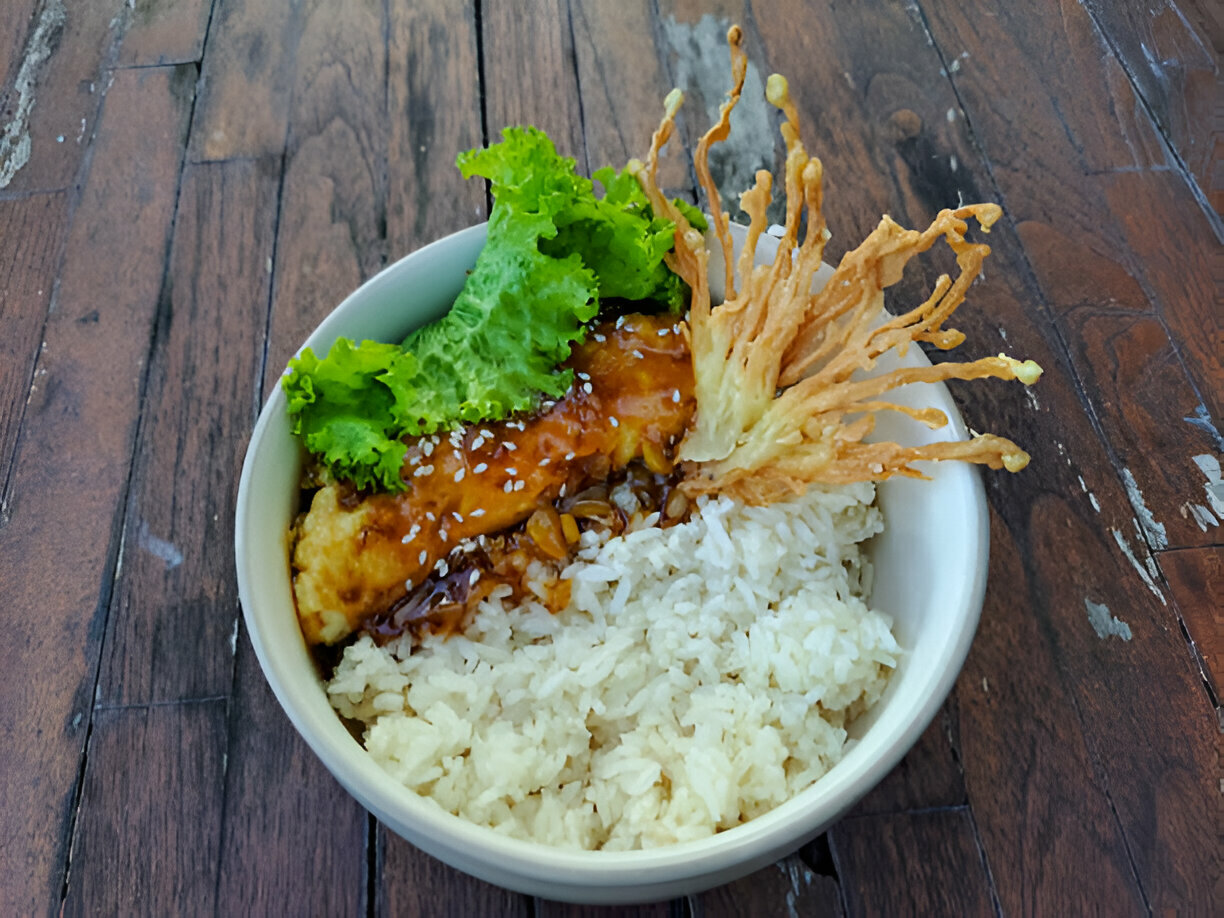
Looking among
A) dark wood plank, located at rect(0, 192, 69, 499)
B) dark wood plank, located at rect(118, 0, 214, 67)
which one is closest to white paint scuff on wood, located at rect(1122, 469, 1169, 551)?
dark wood plank, located at rect(0, 192, 69, 499)

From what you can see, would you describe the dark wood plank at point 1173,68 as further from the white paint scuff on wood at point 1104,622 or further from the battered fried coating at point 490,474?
the battered fried coating at point 490,474

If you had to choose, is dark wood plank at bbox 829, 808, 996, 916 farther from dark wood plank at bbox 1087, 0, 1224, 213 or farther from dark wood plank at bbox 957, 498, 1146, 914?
dark wood plank at bbox 1087, 0, 1224, 213

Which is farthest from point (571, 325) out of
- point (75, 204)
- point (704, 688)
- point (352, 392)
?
point (75, 204)

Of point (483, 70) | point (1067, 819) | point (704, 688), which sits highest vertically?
Result: point (483, 70)

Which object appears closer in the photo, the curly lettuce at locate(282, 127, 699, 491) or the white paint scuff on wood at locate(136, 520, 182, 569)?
the curly lettuce at locate(282, 127, 699, 491)

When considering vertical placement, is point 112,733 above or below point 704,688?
below

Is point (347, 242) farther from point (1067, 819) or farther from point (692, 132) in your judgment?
point (1067, 819)

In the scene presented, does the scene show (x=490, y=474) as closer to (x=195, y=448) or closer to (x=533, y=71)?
(x=195, y=448)
